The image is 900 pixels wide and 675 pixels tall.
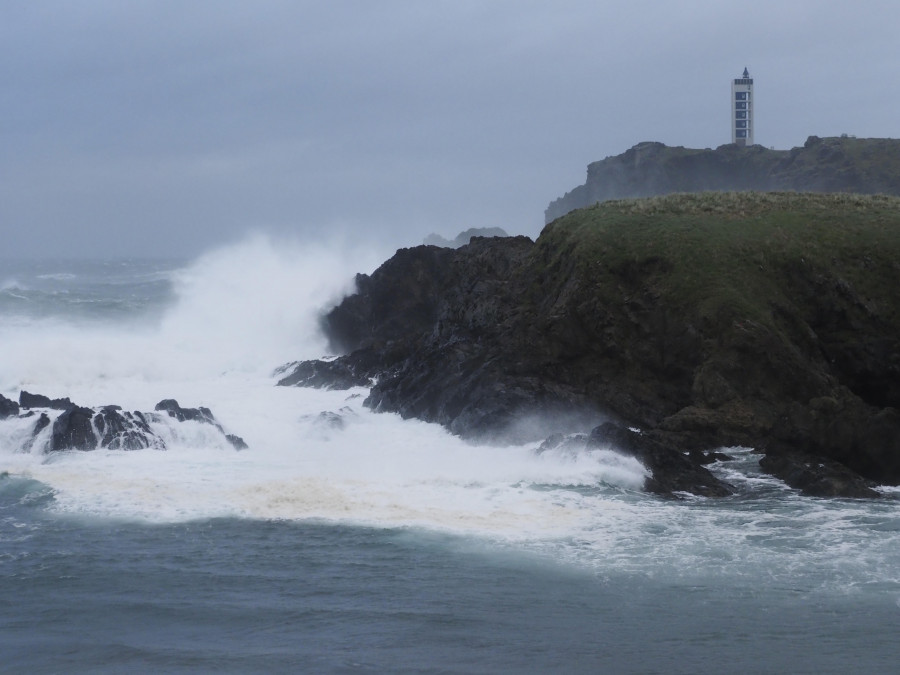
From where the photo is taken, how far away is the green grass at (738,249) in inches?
1398

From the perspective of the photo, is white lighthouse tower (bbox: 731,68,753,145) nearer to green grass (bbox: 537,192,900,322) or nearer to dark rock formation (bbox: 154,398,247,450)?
green grass (bbox: 537,192,900,322)

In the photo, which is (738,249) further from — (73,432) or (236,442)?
(73,432)

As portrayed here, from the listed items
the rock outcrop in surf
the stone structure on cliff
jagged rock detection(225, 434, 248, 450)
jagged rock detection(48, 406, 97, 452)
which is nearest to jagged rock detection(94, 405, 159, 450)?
the rock outcrop in surf

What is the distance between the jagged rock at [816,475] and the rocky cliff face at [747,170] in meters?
55.7

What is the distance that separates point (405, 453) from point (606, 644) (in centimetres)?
1589

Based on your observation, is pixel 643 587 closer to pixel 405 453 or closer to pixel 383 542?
pixel 383 542

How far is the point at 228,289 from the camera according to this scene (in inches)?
2950

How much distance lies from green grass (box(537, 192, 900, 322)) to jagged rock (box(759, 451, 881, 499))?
6.81 m

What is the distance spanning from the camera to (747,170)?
11062 centimetres

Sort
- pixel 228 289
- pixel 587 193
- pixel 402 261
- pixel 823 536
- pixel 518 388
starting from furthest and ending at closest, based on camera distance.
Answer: pixel 587 193 → pixel 228 289 → pixel 402 261 → pixel 518 388 → pixel 823 536

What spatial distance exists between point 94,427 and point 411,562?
16735 millimetres

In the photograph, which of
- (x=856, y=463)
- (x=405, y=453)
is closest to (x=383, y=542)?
(x=405, y=453)

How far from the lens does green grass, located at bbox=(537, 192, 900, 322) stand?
3550cm

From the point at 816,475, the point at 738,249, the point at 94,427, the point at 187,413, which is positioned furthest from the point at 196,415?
the point at 816,475
